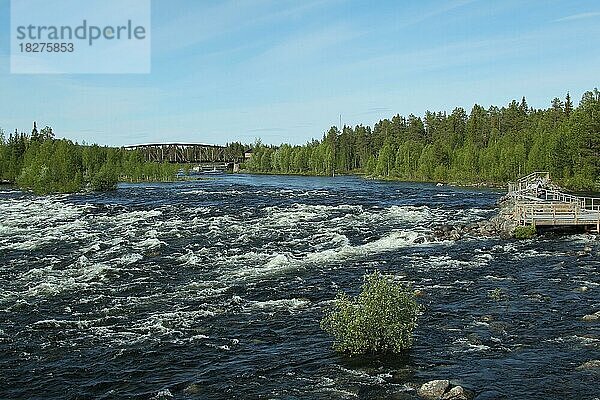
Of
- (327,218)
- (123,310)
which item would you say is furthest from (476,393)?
(327,218)

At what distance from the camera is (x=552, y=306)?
23.3 m

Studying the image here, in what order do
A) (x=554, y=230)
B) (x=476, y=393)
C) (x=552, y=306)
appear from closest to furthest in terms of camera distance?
(x=476, y=393) → (x=552, y=306) → (x=554, y=230)

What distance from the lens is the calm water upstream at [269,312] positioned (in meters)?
16.6

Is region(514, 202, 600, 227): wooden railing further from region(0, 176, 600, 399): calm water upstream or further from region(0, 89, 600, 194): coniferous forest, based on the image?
region(0, 89, 600, 194): coniferous forest

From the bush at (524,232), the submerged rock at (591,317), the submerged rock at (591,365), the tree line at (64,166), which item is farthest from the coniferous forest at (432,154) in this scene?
the submerged rock at (591,365)

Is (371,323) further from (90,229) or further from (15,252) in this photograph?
(90,229)

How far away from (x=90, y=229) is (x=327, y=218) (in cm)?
1979

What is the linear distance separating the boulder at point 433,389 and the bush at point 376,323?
8.61ft

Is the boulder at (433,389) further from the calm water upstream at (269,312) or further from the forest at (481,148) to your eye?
the forest at (481,148)

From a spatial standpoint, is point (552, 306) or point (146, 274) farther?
point (146, 274)

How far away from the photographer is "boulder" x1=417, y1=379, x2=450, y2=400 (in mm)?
15133

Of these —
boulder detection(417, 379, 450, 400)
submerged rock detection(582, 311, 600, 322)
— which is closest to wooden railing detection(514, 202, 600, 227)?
submerged rock detection(582, 311, 600, 322)

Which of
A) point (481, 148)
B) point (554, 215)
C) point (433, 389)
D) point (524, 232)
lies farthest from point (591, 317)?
point (481, 148)

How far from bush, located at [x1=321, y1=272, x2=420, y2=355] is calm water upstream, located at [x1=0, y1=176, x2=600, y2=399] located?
644mm
